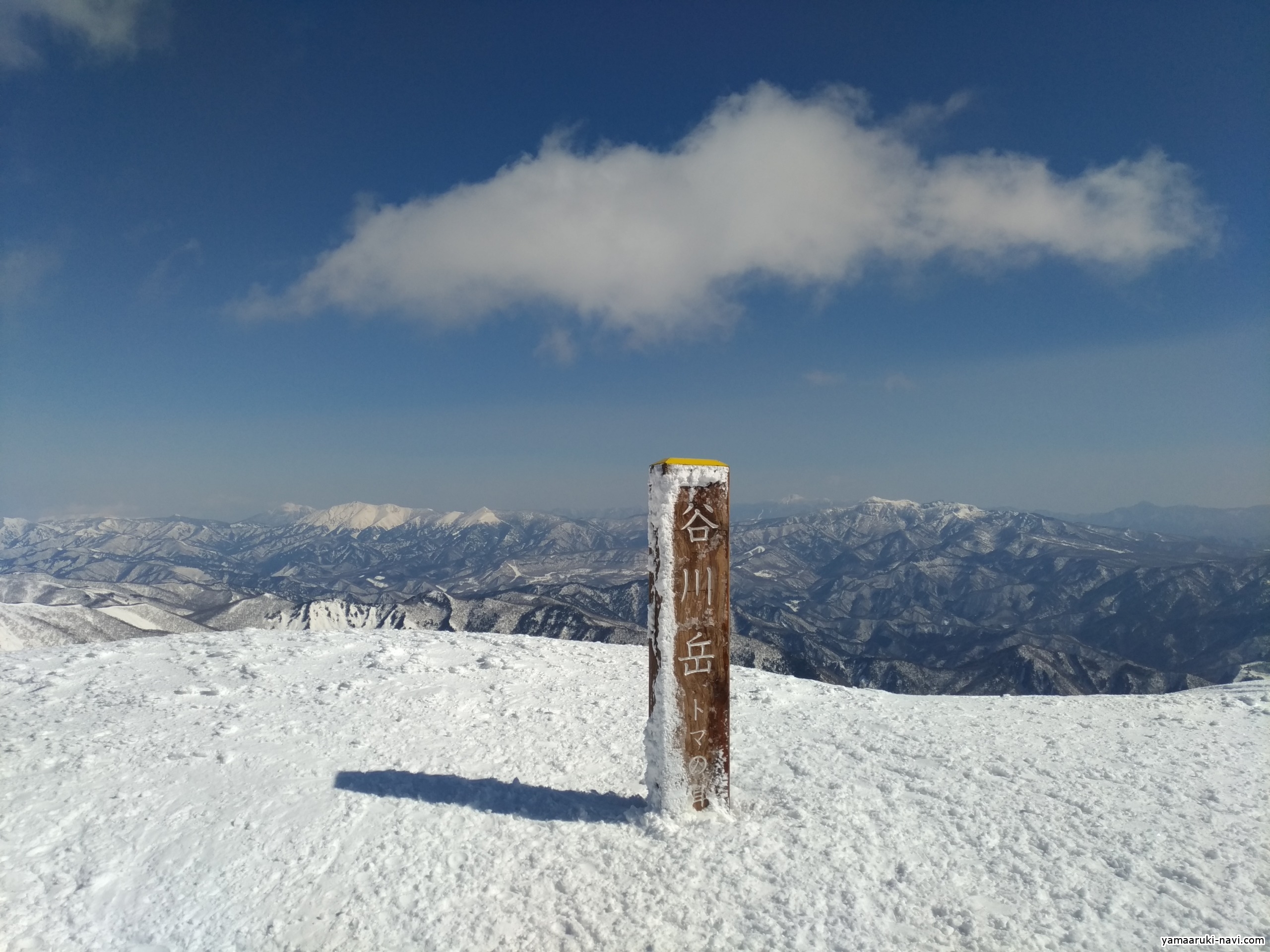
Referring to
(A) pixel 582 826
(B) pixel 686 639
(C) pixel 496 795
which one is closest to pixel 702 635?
(B) pixel 686 639

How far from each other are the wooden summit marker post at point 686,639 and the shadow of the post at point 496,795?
764 millimetres

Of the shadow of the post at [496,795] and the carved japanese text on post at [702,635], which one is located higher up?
the carved japanese text on post at [702,635]

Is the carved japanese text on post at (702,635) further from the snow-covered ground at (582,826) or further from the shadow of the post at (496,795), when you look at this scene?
the shadow of the post at (496,795)

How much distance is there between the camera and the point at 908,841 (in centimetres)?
843

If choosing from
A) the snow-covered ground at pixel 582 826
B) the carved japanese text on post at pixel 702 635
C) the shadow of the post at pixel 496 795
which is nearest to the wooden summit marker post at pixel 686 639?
the carved japanese text on post at pixel 702 635

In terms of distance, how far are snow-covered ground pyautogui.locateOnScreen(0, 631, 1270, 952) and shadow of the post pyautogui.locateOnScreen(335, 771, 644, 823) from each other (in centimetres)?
6

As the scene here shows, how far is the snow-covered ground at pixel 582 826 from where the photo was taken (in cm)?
698

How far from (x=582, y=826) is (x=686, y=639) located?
2783mm

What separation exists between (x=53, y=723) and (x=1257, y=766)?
2059cm

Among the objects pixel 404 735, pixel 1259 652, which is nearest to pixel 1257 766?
pixel 404 735

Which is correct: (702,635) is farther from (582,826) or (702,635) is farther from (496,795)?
(496,795)

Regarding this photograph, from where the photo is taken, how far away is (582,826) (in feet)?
29.0

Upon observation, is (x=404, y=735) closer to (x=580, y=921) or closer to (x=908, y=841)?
(x=580, y=921)

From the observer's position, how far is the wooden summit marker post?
9102 mm
